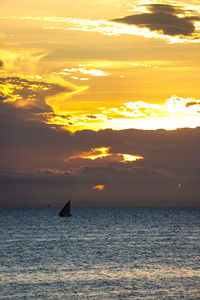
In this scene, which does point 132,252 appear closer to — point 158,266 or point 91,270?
point 158,266

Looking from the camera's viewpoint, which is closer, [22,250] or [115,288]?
[115,288]

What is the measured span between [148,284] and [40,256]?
109 feet

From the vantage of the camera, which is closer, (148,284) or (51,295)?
(51,295)

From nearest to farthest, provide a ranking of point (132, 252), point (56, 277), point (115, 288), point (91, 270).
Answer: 1. point (115, 288)
2. point (56, 277)
3. point (91, 270)
4. point (132, 252)

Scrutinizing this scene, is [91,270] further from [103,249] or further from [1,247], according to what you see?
[1,247]

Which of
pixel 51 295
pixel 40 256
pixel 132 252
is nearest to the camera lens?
pixel 51 295

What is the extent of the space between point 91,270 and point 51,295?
1853 centimetres

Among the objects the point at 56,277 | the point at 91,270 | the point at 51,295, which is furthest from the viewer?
the point at 91,270

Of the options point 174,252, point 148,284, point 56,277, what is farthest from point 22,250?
point 148,284

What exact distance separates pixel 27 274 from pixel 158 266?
20.0m

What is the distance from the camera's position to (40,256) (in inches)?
3580

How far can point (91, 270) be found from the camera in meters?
72.8

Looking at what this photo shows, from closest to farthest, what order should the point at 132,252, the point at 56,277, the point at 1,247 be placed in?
the point at 56,277 < the point at 132,252 < the point at 1,247

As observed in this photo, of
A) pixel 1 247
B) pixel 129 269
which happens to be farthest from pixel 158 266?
pixel 1 247
